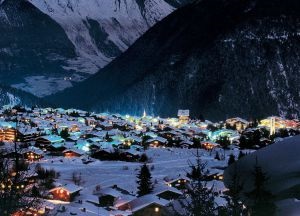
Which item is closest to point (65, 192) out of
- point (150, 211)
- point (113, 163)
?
point (150, 211)

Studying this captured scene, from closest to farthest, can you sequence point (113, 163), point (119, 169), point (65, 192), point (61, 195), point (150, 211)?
point (150, 211), point (65, 192), point (61, 195), point (119, 169), point (113, 163)

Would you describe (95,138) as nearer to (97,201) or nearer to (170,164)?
(170,164)

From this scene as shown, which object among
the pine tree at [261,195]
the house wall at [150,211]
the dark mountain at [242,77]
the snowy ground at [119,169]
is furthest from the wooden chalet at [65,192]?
the dark mountain at [242,77]

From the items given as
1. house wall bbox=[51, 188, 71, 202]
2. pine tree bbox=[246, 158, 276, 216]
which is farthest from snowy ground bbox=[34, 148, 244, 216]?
pine tree bbox=[246, 158, 276, 216]

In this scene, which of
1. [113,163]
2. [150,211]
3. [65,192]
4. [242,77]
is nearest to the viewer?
[150,211]

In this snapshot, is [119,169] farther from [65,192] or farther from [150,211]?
[150,211]

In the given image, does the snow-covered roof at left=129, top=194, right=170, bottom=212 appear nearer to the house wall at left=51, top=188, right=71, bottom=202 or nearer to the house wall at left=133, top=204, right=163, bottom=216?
the house wall at left=133, top=204, right=163, bottom=216

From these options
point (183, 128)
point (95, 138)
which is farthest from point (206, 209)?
point (183, 128)

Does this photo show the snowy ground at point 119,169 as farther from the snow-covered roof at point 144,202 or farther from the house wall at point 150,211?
the house wall at point 150,211
